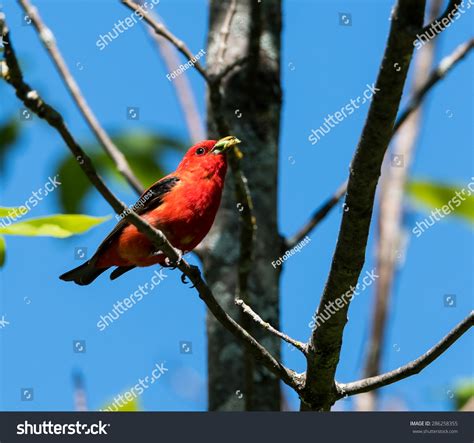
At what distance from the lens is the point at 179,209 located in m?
5.98

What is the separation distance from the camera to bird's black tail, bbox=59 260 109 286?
6.90 metres

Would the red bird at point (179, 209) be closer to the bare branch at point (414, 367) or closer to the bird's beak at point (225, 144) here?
the bird's beak at point (225, 144)

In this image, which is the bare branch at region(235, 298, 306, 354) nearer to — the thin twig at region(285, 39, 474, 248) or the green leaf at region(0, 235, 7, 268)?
the green leaf at region(0, 235, 7, 268)

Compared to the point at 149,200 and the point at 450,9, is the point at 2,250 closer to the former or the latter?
the point at 450,9

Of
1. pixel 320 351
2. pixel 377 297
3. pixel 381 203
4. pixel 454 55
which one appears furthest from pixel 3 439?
pixel 454 55

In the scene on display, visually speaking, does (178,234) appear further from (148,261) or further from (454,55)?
(454,55)

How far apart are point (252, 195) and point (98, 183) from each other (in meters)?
3.30

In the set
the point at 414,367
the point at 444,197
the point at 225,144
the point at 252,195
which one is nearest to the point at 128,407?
the point at 225,144

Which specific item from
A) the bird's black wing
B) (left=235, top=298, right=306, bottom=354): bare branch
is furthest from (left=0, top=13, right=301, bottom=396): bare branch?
the bird's black wing

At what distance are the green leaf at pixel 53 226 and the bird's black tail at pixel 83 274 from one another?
3463 mm

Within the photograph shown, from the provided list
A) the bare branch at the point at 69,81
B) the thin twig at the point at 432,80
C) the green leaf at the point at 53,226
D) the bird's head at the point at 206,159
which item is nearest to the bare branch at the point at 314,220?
the thin twig at the point at 432,80

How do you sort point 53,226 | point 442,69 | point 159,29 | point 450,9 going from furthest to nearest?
point 442,69 < point 159,29 < point 53,226 < point 450,9

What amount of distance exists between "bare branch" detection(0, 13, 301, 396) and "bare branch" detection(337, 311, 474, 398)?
0.28 m

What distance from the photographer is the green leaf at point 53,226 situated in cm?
326
